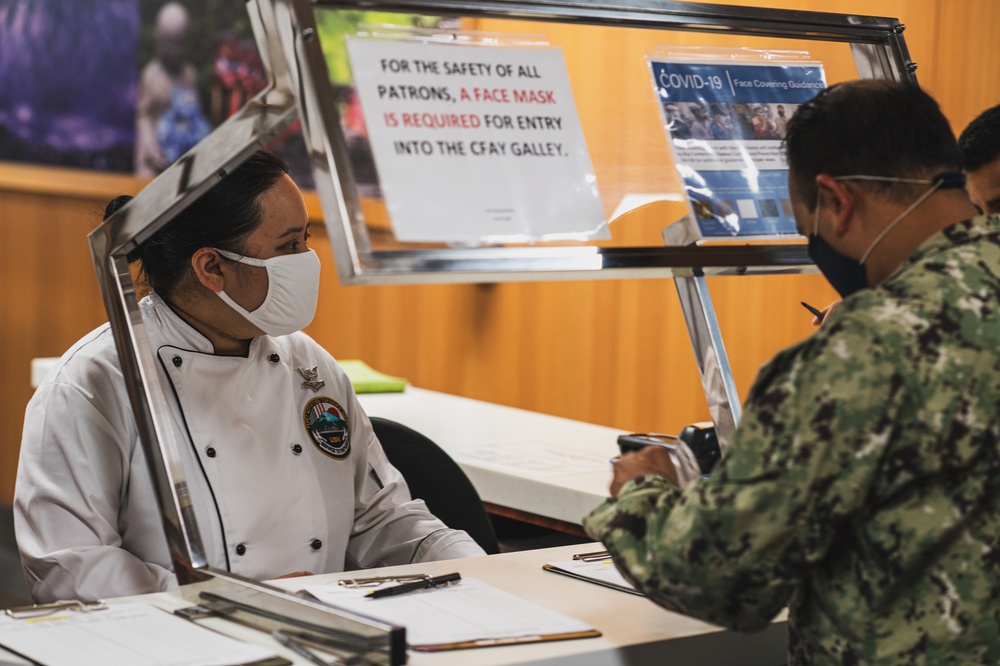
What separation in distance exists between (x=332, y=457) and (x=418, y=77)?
2.75ft

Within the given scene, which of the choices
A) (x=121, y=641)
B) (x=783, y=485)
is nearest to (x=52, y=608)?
(x=121, y=641)

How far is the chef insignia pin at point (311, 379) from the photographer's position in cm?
208

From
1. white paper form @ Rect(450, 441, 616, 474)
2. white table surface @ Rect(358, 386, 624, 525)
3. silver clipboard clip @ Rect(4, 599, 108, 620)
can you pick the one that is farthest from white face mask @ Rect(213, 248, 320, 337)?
white paper form @ Rect(450, 441, 616, 474)

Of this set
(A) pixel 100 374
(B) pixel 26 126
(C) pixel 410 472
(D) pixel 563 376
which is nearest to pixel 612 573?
(C) pixel 410 472

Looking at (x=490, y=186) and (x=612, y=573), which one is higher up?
(x=490, y=186)

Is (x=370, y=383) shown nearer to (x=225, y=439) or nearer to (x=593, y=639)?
(x=225, y=439)

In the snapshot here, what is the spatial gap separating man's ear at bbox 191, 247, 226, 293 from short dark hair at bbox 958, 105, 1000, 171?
4.22 ft

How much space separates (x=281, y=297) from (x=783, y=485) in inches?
40.7

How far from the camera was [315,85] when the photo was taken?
1.35 metres

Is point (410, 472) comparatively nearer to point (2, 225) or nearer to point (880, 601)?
point (880, 601)

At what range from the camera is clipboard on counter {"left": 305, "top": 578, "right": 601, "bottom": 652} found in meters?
1.35

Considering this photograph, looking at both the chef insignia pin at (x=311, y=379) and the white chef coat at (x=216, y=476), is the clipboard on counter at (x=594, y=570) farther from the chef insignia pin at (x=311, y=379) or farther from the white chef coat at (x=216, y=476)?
the chef insignia pin at (x=311, y=379)

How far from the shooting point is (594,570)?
5.66ft

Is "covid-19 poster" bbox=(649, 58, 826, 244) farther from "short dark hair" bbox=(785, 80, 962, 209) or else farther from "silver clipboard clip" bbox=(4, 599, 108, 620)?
"silver clipboard clip" bbox=(4, 599, 108, 620)
